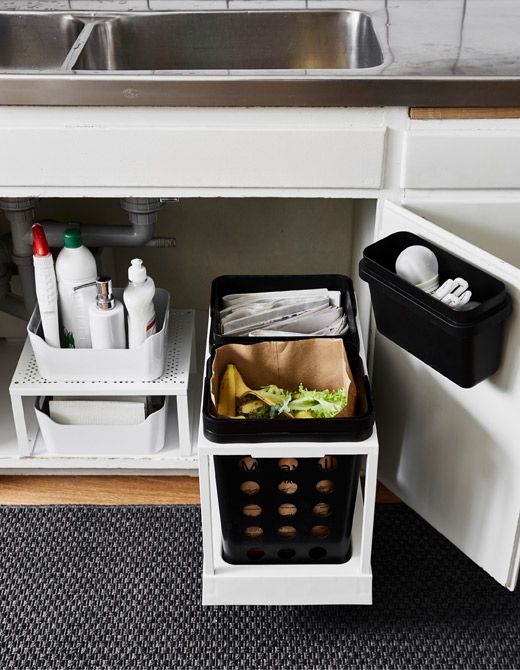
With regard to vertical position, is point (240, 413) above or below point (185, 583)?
above

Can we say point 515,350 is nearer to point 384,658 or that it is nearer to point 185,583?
point 384,658

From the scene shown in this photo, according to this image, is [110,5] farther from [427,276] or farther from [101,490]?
[101,490]

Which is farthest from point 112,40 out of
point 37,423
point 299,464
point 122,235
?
point 299,464

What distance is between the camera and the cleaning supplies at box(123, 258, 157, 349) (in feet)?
5.76

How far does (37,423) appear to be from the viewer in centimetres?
204

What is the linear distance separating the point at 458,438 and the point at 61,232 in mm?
1030

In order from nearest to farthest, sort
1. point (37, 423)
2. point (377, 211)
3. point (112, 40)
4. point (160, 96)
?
point (160, 96)
point (377, 211)
point (112, 40)
point (37, 423)

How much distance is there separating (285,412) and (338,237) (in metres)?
0.89

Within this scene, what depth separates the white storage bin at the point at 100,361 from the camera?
1804 millimetres

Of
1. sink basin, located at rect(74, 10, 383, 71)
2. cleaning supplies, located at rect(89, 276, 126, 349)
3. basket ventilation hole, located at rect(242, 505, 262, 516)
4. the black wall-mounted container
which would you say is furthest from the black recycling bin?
sink basin, located at rect(74, 10, 383, 71)

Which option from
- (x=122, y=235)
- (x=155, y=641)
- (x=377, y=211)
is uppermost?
(x=377, y=211)

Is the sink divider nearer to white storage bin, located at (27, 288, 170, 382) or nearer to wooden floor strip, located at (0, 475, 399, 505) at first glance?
white storage bin, located at (27, 288, 170, 382)

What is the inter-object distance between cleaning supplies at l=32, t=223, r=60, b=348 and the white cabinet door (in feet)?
2.29

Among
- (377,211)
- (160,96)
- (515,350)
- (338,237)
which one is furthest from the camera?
(338,237)
